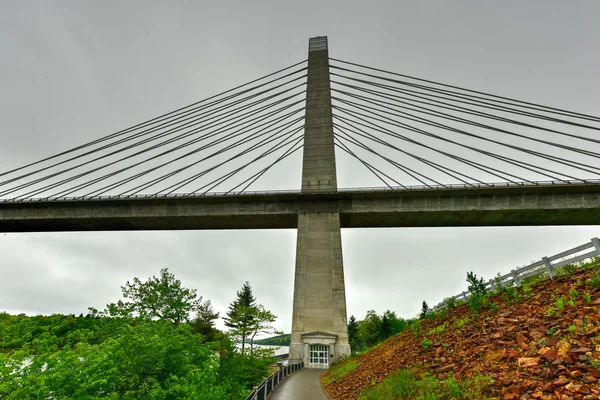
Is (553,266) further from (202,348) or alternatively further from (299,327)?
(299,327)

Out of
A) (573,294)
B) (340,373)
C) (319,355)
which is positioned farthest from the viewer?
(319,355)

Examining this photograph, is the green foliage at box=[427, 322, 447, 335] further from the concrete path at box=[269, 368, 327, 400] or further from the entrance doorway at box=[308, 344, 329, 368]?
the entrance doorway at box=[308, 344, 329, 368]

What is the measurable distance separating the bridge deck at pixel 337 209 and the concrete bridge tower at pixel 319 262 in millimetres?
2307

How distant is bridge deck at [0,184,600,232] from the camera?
3578cm

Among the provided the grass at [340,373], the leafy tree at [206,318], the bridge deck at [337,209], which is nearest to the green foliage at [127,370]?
the grass at [340,373]

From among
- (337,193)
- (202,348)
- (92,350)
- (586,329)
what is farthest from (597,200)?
(92,350)

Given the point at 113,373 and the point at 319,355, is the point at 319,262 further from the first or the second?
the point at 113,373

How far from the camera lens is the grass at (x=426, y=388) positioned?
23.1ft

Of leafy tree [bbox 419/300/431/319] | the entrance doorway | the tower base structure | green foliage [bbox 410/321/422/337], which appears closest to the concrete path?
green foliage [bbox 410/321/422/337]

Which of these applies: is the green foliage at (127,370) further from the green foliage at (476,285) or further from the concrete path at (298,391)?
the green foliage at (476,285)

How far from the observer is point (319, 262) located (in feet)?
118

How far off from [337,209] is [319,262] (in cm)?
687

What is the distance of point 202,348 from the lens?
18.3m

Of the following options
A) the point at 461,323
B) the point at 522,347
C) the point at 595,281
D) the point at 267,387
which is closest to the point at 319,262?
the point at 267,387
